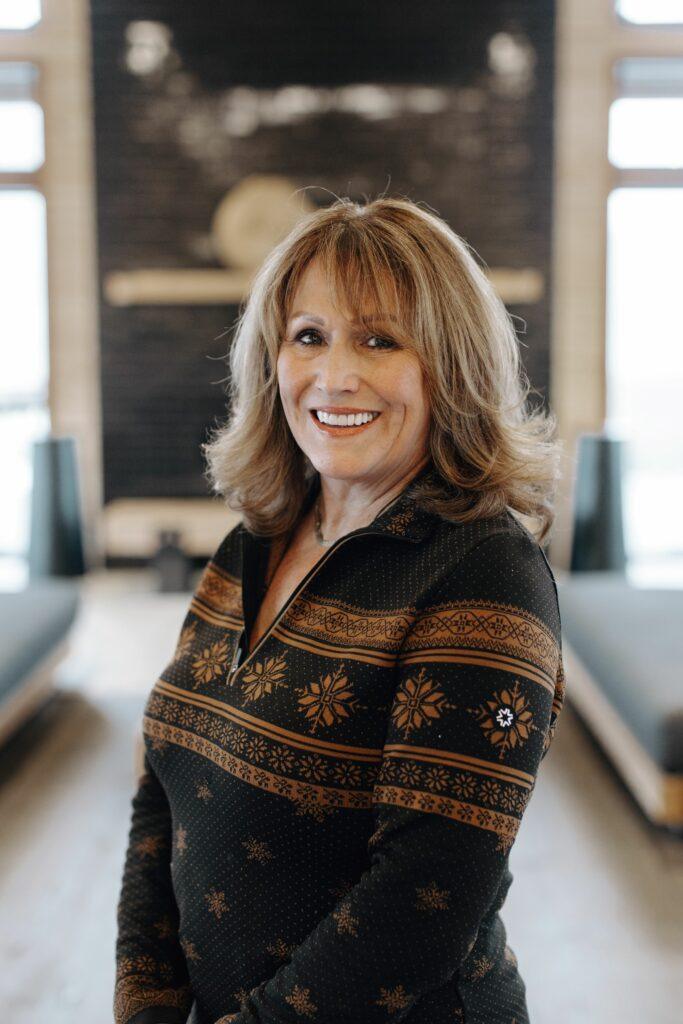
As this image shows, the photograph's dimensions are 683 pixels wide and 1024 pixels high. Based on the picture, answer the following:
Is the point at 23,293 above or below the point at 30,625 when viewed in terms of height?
above

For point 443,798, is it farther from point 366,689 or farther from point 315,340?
point 315,340

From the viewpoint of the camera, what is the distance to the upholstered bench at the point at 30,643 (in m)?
3.08

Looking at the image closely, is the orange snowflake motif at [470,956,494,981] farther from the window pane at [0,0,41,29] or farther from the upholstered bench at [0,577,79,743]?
the window pane at [0,0,41,29]

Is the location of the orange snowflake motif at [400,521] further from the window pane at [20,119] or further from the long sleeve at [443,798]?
the window pane at [20,119]

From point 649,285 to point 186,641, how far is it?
5376 mm

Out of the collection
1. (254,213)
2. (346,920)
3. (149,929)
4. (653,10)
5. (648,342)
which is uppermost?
(653,10)

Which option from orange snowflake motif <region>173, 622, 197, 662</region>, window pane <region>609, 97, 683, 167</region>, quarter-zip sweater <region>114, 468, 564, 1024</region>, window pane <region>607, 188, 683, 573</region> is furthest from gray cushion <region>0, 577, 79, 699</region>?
window pane <region>609, 97, 683, 167</region>

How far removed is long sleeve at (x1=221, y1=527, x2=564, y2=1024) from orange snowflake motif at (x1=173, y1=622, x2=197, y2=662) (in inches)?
13.9

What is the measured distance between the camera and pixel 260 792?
997 millimetres

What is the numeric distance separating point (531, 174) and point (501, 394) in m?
4.95

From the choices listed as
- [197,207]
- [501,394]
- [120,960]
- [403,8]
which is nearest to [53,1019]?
[120,960]

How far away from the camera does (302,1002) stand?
0.92m

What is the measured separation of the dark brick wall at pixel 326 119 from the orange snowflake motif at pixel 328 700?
4.79 metres

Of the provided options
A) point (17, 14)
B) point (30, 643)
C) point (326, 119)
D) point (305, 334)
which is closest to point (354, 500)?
point (305, 334)
